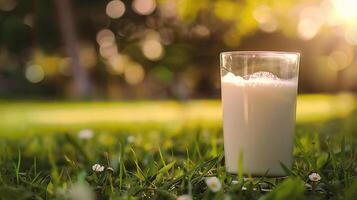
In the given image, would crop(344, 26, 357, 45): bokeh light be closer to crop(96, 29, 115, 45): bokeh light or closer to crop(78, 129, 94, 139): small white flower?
crop(96, 29, 115, 45): bokeh light

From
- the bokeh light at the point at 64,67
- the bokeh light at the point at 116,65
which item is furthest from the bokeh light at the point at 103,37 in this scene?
the bokeh light at the point at 64,67

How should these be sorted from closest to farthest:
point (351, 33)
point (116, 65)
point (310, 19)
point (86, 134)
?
1. point (86, 134)
2. point (310, 19)
3. point (351, 33)
4. point (116, 65)

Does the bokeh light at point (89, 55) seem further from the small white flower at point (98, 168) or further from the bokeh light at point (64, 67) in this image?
the small white flower at point (98, 168)

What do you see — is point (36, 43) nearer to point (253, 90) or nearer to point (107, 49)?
point (107, 49)

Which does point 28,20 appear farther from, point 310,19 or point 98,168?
point 98,168

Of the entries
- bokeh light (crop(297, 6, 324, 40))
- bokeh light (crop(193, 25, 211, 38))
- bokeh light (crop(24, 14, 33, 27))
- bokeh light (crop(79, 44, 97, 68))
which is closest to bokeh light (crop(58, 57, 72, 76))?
bokeh light (crop(79, 44, 97, 68))

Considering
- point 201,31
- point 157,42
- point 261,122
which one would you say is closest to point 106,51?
point 157,42
